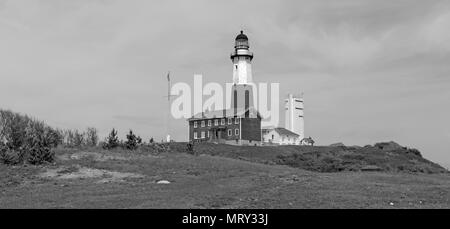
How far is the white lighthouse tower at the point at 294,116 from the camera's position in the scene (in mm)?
101312

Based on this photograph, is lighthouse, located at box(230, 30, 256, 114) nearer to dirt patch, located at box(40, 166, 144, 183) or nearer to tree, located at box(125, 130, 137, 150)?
tree, located at box(125, 130, 137, 150)

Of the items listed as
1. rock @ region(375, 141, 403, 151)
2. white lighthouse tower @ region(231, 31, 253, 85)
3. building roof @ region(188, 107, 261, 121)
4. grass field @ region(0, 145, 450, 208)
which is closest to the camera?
grass field @ region(0, 145, 450, 208)

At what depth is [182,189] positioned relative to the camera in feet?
86.7

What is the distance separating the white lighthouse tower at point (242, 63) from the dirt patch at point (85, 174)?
5325 cm

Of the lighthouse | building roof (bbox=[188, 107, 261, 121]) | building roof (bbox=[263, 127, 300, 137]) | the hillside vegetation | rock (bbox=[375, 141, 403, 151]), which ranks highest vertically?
the lighthouse

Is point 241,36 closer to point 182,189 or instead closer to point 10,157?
point 10,157

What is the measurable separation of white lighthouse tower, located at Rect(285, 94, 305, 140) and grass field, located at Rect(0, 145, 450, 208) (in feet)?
199

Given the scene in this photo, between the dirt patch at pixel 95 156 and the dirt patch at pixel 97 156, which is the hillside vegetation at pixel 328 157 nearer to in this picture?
the dirt patch at pixel 97 156

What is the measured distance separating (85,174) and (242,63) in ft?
183

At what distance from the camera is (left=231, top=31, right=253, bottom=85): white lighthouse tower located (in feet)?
288

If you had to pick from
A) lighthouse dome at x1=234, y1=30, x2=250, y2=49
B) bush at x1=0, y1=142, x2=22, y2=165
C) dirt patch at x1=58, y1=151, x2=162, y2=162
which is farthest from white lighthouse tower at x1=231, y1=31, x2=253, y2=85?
bush at x1=0, y1=142, x2=22, y2=165

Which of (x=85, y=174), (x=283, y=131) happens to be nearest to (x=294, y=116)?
(x=283, y=131)
